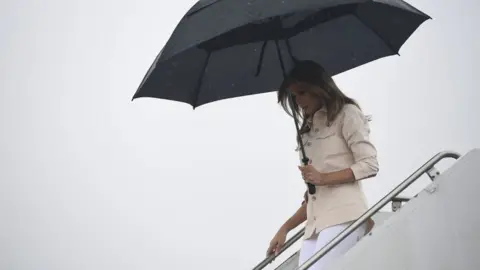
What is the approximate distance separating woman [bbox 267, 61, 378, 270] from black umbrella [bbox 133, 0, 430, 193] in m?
0.34

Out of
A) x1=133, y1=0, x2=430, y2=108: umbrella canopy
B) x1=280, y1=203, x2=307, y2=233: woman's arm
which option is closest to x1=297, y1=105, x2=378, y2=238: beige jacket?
x1=280, y1=203, x2=307, y2=233: woman's arm

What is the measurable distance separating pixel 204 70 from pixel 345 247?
108 centimetres

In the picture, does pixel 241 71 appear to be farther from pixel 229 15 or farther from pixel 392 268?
pixel 392 268

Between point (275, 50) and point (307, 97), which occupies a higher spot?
point (275, 50)

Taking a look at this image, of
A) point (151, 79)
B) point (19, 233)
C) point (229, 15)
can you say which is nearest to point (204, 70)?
point (151, 79)

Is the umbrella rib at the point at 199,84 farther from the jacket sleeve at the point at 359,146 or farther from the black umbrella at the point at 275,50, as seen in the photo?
the jacket sleeve at the point at 359,146

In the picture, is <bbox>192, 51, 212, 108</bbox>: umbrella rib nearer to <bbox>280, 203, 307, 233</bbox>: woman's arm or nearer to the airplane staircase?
<bbox>280, 203, 307, 233</bbox>: woman's arm

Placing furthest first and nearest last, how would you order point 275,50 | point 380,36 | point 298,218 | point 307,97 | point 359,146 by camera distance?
point 275,50
point 380,36
point 298,218
point 307,97
point 359,146

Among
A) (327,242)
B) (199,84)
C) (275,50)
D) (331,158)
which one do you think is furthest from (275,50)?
(327,242)

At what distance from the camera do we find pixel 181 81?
8.71ft

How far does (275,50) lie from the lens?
2773 mm

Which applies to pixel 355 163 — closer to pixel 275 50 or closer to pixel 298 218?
pixel 298 218

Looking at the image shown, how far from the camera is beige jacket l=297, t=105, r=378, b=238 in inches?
81.5

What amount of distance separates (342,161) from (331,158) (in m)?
0.04
